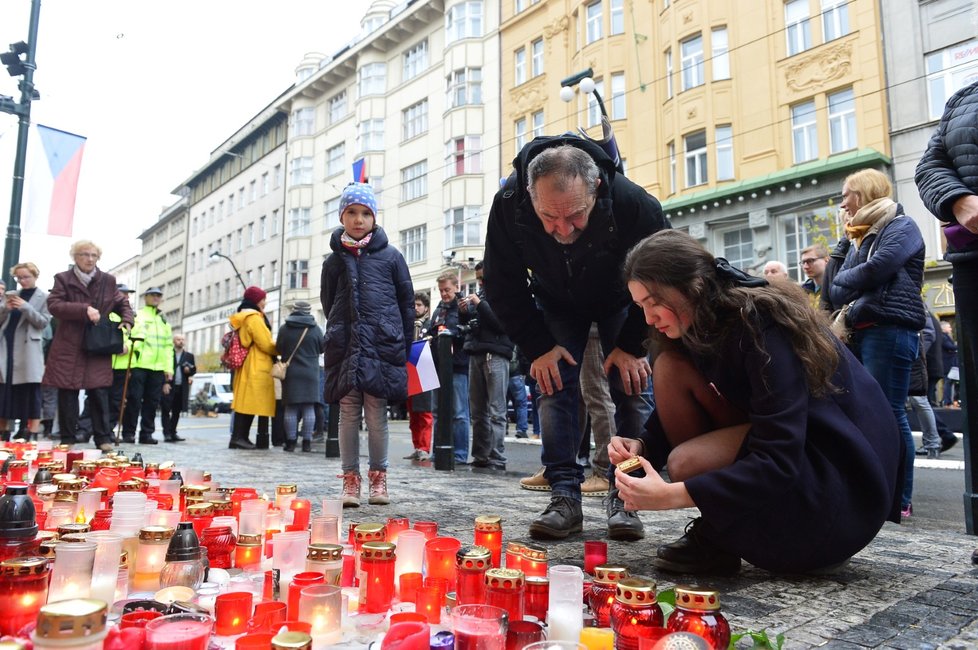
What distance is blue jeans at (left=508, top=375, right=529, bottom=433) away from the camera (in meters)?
11.1

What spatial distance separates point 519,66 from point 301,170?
55.4 feet

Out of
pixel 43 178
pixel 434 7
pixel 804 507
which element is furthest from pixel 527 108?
pixel 804 507

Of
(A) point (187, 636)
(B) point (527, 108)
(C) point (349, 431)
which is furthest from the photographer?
(B) point (527, 108)

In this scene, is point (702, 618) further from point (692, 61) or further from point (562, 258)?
point (692, 61)

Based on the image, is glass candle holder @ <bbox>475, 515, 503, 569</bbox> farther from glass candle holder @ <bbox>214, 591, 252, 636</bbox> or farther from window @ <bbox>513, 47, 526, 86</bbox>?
window @ <bbox>513, 47, 526, 86</bbox>

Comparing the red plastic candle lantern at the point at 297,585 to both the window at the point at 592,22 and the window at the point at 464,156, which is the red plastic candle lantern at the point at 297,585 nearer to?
the window at the point at 592,22

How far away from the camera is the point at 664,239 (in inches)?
80.1

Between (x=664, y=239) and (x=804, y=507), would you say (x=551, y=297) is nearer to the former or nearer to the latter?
(x=664, y=239)

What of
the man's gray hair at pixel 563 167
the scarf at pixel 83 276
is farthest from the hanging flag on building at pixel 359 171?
the scarf at pixel 83 276

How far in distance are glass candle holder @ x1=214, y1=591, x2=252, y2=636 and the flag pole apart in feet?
30.7

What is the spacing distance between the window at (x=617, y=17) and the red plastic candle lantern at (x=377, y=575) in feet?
79.7

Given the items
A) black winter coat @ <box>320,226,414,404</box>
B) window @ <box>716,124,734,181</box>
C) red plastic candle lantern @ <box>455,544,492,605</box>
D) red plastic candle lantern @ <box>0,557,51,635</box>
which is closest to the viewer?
red plastic candle lantern @ <box>0,557,51,635</box>

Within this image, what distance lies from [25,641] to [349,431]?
2678 millimetres

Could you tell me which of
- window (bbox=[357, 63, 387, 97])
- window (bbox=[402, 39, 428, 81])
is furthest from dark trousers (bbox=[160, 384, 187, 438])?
window (bbox=[357, 63, 387, 97])
